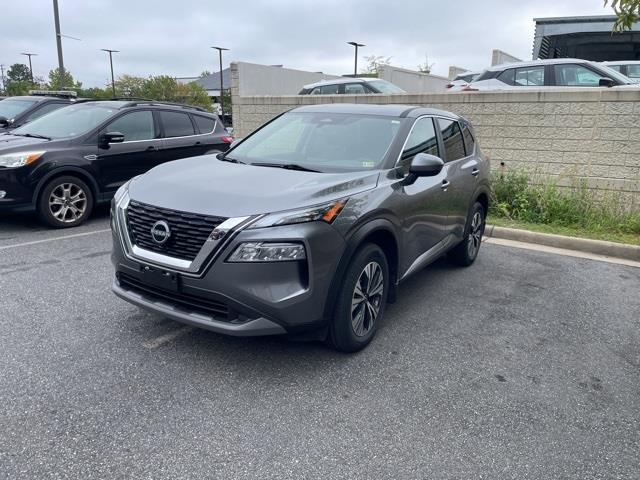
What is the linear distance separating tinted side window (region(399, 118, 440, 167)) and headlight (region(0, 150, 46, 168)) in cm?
486

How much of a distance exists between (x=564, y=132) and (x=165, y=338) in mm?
6872

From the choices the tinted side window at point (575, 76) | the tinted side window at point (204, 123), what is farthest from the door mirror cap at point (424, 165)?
the tinted side window at point (575, 76)

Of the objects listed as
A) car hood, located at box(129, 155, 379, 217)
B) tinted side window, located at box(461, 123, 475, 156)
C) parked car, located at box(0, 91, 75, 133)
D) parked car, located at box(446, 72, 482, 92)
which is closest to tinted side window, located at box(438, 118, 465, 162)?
tinted side window, located at box(461, 123, 475, 156)

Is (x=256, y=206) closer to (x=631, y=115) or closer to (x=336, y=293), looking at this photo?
(x=336, y=293)

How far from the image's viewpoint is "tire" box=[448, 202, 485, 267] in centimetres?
567

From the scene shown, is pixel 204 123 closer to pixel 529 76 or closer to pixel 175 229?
pixel 175 229

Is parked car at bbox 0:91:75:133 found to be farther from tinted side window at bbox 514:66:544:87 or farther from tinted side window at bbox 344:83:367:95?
tinted side window at bbox 514:66:544:87

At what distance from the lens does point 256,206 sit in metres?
3.12

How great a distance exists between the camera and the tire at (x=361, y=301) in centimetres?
341

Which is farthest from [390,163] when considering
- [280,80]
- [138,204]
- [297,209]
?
[280,80]

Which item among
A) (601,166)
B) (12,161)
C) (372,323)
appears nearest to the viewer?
(372,323)

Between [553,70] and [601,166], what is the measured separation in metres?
3.38

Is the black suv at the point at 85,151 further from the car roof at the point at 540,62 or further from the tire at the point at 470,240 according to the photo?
the car roof at the point at 540,62

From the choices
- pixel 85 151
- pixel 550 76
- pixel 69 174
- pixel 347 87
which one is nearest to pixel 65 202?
pixel 69 174
